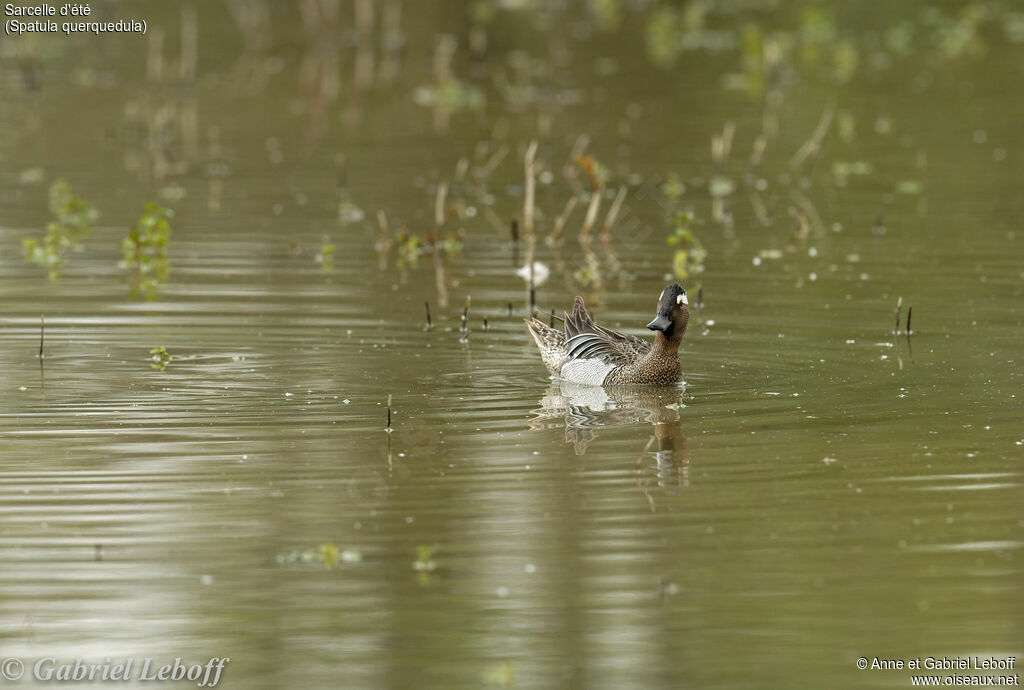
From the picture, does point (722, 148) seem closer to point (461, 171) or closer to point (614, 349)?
point (461, 171)

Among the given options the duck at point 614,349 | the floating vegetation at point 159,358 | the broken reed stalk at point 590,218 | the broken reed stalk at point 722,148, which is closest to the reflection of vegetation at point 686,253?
the broken reed stalk at point 590,218

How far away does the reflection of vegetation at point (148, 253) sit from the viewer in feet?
53.8

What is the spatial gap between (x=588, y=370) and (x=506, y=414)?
1308mm

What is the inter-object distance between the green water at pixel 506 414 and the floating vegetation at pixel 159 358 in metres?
0.08

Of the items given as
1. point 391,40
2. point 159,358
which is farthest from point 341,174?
point 391,40

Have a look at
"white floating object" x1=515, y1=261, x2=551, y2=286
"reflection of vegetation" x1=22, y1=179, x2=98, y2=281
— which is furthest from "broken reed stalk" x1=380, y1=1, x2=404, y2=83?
"white floating object" x1=515, y1=261, x2=551, y2=286

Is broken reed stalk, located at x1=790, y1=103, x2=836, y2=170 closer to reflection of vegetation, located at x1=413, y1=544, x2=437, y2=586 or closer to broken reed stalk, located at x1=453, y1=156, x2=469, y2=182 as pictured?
broken reed stalk, located at x1=453, y1=156, x2=469, y2=182

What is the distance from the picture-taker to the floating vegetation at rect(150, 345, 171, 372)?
41.1ft

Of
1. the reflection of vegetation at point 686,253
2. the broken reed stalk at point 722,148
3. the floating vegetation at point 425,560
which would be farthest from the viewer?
the broken reed stalk at point 722,148

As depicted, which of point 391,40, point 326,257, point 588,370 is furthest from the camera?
point 391,40

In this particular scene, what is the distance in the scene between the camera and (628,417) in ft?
37.6

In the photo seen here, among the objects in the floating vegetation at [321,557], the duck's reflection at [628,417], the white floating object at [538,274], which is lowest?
the floating vegetation at [321,557]

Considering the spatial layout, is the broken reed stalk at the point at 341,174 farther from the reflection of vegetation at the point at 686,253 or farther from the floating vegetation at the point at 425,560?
the floating vegetation at the point at 425,560

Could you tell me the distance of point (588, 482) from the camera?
9.54 metres
